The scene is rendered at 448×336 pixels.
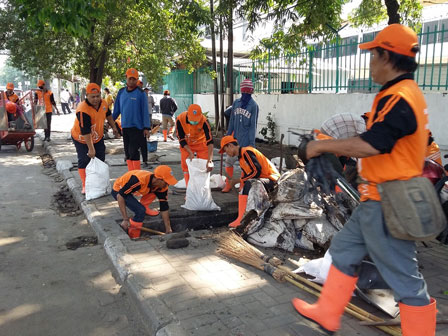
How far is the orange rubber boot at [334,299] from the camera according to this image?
2.22 metres

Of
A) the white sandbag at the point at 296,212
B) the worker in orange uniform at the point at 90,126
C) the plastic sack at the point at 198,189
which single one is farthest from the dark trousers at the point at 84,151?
the white sandbag at the point at 296,212

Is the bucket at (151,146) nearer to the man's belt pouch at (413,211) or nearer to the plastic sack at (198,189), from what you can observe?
the plastic sack at (198,189)

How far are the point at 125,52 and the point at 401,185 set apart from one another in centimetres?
1235

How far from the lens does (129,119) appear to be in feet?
21.1

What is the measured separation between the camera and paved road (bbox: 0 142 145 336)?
9.57 ft

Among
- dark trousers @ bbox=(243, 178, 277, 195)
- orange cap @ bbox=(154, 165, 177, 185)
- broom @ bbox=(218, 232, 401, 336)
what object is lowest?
broom @ bbox=(218, 232, 401, 336)

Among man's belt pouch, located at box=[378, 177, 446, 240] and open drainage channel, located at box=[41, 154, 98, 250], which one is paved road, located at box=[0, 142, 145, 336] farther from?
man's belt pouch, located at box=[378, 177, 446, 240]

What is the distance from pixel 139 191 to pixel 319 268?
2.40 meters

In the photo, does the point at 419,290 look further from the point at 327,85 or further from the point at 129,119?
the point at 327,85

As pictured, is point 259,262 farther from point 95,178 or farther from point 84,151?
point 84,151

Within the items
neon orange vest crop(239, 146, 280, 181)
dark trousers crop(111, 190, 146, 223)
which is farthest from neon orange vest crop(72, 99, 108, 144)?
neon orange vest crop(239, 146, 280, 181)

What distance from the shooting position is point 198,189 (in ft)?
17.3

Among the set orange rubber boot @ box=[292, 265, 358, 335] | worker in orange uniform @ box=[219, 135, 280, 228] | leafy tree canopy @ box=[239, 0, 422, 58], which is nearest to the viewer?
orange rubber boot @ box=[292, 265, 358, 335]

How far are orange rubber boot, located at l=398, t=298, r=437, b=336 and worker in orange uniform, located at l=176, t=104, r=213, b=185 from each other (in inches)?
156
